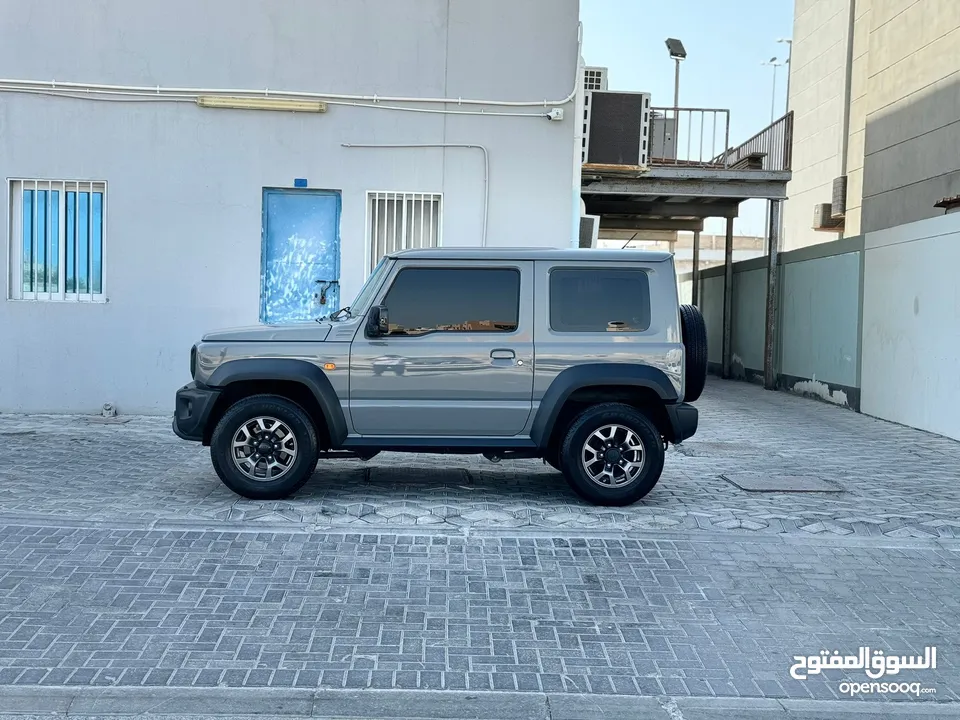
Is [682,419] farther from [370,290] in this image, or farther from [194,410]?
[194,410]

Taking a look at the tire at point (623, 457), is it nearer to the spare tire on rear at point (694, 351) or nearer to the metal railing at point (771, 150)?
the spare tire on rear at point (694, 351)

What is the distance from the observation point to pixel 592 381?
→ 6977 millimetres

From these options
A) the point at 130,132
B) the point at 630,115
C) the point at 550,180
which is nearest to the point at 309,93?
the point at 130,132

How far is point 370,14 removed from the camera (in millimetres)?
11359

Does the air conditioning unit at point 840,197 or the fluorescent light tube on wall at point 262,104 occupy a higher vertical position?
the air conditioning unit at point 840,197

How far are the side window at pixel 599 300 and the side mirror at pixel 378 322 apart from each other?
1.23 m

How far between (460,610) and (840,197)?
24.5 metres

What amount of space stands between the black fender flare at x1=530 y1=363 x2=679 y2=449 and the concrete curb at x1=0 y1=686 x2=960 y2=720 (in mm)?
3188

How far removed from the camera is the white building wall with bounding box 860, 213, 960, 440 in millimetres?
11000

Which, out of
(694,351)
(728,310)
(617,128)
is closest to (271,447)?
(694,351)

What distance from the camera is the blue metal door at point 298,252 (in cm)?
1141

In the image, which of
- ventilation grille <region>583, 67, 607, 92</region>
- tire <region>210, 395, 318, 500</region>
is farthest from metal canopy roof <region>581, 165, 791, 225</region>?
tire <region>210, 395, 318, 500</region>

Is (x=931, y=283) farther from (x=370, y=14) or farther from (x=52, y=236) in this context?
(x=52, y=236)

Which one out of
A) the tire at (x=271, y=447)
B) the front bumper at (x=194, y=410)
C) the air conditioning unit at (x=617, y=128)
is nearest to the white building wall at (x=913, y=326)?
the air conditioning unit at (x=617, y=128)
